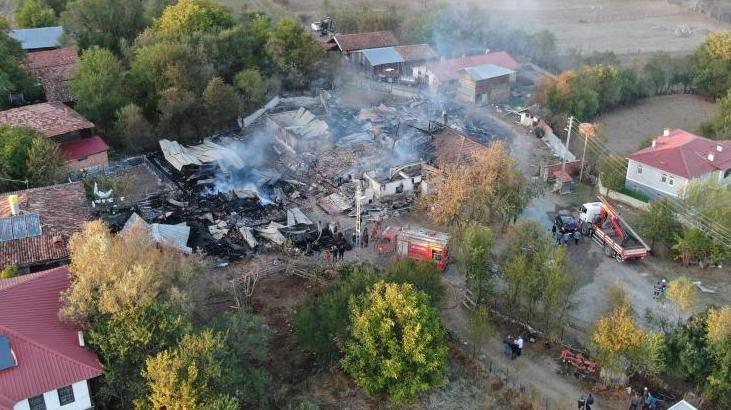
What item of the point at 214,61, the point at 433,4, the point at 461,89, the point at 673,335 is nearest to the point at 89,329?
the point at 673,335

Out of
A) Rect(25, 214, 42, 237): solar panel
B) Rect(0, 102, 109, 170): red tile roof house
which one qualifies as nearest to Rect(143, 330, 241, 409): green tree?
Rect(25, 214, 42, 237): solar panel

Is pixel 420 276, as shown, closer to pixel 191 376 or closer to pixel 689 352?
pixel 689 352

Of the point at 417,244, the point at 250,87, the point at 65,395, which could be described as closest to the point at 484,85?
the point at 250,87

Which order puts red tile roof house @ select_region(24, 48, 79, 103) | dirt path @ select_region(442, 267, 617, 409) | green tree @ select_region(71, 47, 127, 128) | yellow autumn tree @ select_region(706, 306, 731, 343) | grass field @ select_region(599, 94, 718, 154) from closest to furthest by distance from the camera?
yellow autumn tree @ select_region(706, 306, 731, 343), dirt path @ select_region(442, 267, 617, 409), green tree @ select_region(71, 47, 127, 128), red tile roof house @ select_region(24, 48, 79, 103), grass field @ select_region(599, 94, 718, 154)

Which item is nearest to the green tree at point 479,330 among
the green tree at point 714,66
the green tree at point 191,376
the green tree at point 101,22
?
the green tree at point 191,376

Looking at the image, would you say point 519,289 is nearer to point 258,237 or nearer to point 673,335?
point 673,335

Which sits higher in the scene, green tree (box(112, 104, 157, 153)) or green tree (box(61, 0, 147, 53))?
green tree (box(61, 0, 147, 53))

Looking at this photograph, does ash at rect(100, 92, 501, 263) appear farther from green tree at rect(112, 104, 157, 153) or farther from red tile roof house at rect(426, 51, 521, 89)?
red tile roof house at rect(426, 51, 521, 89)
